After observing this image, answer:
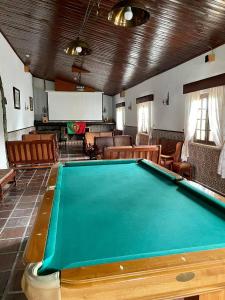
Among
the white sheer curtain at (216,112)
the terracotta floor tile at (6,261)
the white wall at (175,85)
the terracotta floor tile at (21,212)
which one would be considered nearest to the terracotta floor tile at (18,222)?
the terracotta floor tile at (21,212)

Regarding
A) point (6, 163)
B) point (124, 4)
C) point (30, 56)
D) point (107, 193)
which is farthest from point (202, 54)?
point (30, 56)

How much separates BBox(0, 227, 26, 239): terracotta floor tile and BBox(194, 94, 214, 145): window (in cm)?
347

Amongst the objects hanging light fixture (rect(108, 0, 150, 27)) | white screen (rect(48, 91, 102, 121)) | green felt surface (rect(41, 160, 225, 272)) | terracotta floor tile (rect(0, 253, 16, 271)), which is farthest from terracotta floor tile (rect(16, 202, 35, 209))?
white screen (rect(48, 91, 102, 121))

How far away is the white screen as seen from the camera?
36.1 feet

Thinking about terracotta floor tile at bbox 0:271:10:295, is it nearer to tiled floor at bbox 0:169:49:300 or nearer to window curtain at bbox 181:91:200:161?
tiled floor at bbox 0:169:49:300

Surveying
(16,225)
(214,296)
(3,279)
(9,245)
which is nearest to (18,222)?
(16,225)

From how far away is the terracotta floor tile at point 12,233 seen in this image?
8.39 ft

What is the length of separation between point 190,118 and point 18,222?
11.9 ft

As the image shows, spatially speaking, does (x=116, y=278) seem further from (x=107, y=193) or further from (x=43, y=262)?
(x=107, y=193)

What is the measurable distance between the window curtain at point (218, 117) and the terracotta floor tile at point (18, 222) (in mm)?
2982

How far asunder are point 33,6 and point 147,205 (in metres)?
4.00

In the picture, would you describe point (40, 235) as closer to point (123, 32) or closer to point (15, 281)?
point (15, 281)

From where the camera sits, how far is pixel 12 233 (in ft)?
8.61

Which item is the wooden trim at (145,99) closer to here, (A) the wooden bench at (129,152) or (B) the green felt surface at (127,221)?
(A) the wooden bench at (129,152)
